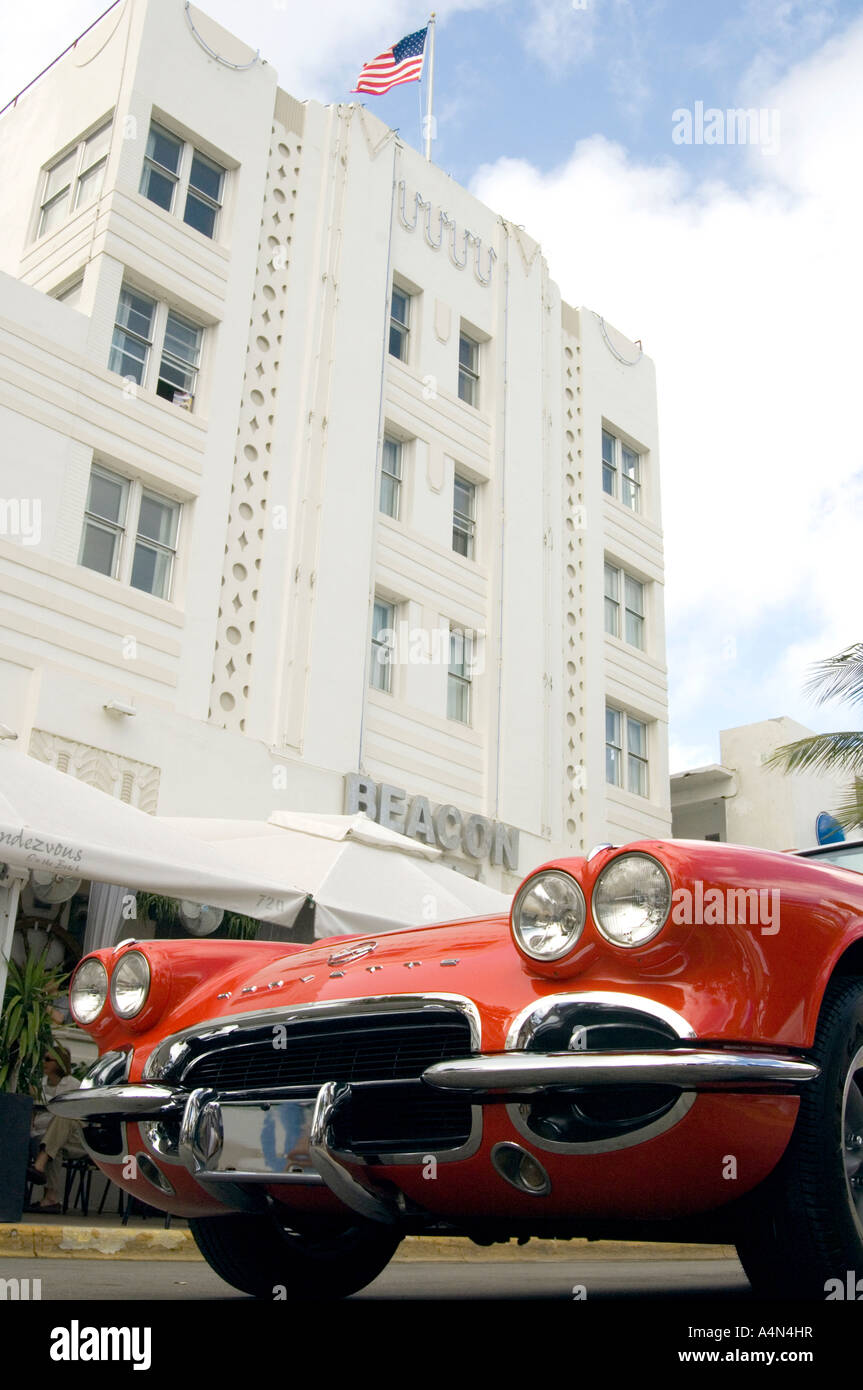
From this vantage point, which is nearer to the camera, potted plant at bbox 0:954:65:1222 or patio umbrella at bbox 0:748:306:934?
patio umbrella at bbox 0:748:306:934

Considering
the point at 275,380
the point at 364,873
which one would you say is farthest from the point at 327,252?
the point at 364,873

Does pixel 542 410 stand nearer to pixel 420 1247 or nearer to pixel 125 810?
pixel 125 810

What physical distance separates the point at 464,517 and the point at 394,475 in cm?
151

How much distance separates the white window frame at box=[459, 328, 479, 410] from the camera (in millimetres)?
Answer: 20031

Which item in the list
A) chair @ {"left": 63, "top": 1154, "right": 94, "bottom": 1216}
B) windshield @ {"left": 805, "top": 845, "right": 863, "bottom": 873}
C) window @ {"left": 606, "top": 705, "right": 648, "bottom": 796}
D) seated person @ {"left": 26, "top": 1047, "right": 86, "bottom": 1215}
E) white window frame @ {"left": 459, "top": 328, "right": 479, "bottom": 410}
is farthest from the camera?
window @ {"left": 606, "top": 705, "right": 648, "bottom": 796}

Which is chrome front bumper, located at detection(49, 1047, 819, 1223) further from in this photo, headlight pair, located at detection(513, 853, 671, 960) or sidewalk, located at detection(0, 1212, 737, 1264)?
sidewalk, located at detection(0, 1212, 737, 1264)

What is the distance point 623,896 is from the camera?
9.00ft

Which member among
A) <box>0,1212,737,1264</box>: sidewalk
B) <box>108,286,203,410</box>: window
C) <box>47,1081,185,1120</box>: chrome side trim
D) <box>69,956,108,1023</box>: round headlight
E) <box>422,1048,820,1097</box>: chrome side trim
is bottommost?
<box>0,1212,737,1264</box>: sidewalk

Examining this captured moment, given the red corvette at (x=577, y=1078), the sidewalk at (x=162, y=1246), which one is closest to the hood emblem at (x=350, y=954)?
the red corvette at (x=577, y=1078)

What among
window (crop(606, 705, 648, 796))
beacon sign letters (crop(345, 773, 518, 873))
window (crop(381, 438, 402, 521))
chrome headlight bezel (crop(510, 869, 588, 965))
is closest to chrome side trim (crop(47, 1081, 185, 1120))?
chrome headlight bezel (crop(510, 869, 588, 965))

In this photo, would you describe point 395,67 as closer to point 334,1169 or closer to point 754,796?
point 754,796

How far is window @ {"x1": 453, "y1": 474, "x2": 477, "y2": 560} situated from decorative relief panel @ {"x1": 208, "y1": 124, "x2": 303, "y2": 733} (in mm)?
4141

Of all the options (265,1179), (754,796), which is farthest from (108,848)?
(754,796)

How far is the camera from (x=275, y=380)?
15938 millimetres
